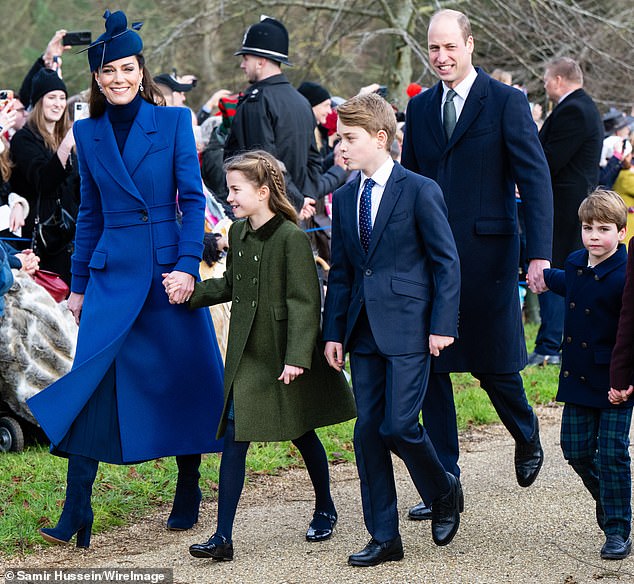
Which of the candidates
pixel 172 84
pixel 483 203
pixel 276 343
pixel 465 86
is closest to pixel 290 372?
pixel 276 343

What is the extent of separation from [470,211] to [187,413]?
151cm

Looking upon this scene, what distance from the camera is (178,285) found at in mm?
4887

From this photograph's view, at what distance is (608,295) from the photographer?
4742 millimetres

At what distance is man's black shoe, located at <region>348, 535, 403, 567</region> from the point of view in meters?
4.50

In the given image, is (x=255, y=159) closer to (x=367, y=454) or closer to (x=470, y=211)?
(x=470, y=211)

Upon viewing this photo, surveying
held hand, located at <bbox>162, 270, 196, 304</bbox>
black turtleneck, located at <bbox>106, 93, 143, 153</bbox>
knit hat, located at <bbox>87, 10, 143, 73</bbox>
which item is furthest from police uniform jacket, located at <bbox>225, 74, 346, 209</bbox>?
held hand, located at <bbox>162, 270, 196, 304</bbox>

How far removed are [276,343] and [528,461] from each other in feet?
4.51

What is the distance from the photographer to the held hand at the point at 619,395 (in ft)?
14.7

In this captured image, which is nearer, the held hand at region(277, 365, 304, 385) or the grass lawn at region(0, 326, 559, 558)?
the held hand at region(277, 365, 304, 385)

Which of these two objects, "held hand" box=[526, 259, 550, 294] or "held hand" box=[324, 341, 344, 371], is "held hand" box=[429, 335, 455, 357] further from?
"held hand" box=[526, 259, 550, 294]

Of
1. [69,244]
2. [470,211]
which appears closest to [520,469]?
[470,211]

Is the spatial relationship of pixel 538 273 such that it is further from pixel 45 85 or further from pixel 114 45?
pixel 45 85

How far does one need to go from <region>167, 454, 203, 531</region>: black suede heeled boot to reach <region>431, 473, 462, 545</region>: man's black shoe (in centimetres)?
112

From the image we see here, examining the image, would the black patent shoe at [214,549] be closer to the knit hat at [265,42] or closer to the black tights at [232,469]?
the black tights at [232,469]
